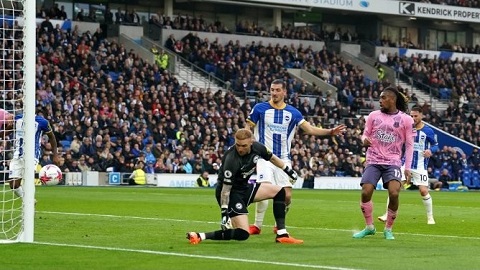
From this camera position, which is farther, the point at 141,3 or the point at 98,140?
the point at 141,3

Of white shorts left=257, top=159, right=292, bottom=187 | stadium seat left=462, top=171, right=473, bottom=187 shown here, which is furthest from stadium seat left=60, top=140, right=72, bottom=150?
white shorts left=257, top=159, right=292, bottom=187

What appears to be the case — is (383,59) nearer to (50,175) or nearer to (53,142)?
(53,142)

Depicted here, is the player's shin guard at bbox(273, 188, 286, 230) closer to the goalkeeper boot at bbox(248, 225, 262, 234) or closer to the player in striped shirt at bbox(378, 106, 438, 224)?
the goalkeeper boot at bbox(248, 225, 262, 234)

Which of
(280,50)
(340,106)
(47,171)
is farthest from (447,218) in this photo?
(280,50)

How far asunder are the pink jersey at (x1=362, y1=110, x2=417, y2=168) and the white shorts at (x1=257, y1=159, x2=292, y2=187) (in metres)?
1.39

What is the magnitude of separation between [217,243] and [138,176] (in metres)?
27.5

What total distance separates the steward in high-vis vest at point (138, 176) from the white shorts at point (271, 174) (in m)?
25.6

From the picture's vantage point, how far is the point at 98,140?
135 feet

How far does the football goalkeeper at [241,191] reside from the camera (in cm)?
1444

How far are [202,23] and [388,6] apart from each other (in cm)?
1341

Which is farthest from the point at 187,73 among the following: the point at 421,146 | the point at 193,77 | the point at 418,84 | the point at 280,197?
the point at 280,197

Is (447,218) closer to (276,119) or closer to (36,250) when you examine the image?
(276,119)

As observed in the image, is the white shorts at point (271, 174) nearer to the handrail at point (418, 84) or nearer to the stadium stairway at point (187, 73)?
the stadium stairway at point (187, 73)

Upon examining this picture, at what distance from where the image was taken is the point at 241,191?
48.8 feet
